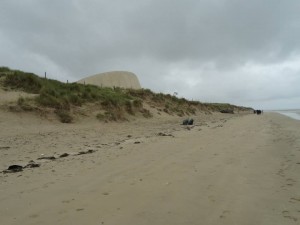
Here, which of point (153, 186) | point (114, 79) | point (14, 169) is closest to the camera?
point (153, 186)

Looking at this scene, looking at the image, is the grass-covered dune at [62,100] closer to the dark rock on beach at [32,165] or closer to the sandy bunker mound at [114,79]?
the dark rock on beach at [32,165]

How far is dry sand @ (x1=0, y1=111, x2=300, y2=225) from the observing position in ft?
13.0

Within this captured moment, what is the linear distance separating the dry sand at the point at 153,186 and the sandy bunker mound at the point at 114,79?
75733mm

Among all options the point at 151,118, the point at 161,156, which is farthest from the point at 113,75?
the point at 161,156

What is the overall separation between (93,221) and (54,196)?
50.3 inches

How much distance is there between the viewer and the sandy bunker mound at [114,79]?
3339 inches

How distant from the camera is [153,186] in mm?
5246

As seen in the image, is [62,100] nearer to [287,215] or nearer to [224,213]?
[224,213]

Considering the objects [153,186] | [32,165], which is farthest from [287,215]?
[32,165]

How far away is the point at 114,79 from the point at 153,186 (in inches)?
3333

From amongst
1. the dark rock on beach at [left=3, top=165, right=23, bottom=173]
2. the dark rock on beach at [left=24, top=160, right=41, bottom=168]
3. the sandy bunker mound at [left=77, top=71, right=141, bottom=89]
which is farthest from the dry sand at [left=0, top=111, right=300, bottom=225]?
the sandy bunker mound at [left=77, top=71, right=141, bottom=89]

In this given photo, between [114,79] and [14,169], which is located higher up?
[114,79]

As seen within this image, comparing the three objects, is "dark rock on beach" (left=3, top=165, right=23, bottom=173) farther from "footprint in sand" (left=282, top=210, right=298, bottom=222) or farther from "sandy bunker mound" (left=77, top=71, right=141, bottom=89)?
"sandy bunker mound" (left=77, top=71, right=141, bottom=89)

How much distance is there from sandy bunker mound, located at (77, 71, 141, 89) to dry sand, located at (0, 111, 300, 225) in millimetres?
75733
